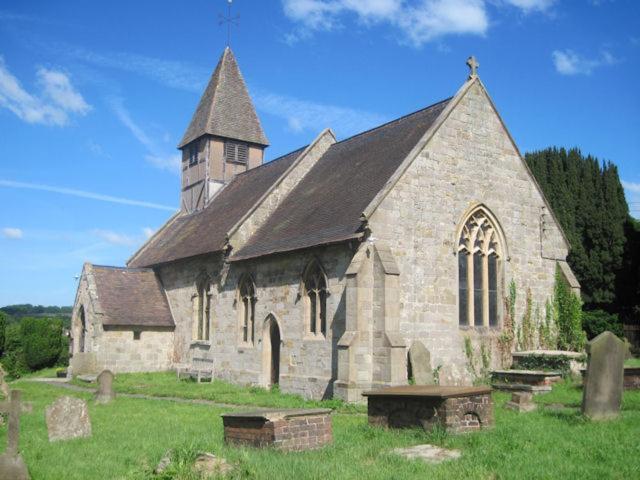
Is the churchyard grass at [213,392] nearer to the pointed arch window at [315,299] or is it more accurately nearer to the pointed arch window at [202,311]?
the pointed arch window at [202,311]

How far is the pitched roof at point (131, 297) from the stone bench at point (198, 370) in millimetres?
→ 3039

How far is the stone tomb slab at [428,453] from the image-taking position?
9453 mm

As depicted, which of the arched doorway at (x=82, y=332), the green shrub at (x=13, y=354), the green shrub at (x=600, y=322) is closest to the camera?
the arched doorway at (x=82, y=332)

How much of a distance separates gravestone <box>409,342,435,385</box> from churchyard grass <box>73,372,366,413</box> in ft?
6.72

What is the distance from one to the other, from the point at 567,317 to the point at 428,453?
14.7 meters

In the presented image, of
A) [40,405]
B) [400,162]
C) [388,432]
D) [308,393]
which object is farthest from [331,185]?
[388,432]

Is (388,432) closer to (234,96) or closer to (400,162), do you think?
(400,162)

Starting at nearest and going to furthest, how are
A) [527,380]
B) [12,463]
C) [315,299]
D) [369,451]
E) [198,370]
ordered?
[12,463] → [369,451] → [527,380] → [315,299] → [198,370]

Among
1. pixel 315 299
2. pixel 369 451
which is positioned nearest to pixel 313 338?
pixel 315 299

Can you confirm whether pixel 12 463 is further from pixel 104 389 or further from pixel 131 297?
pixel 131 297

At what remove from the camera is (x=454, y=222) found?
20.8m

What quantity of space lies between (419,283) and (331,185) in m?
6.13

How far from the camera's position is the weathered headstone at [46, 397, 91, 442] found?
12.1m

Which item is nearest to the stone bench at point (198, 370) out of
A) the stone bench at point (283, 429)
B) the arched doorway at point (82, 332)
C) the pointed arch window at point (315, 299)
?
the arched doorway at point (82, 332)
